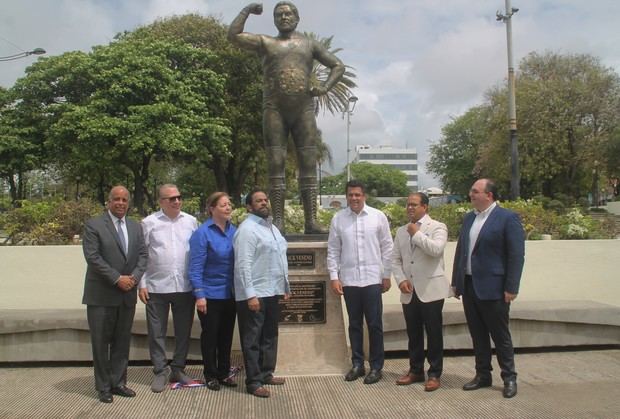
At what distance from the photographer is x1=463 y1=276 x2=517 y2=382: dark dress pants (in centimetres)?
444

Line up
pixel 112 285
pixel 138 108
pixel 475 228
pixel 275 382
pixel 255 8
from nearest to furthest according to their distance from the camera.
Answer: pixel 112 285, pixel 475 228, pixel 275 382, pixel 255 8, pixel 138 108

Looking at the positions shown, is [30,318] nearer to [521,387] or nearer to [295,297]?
[295,297]

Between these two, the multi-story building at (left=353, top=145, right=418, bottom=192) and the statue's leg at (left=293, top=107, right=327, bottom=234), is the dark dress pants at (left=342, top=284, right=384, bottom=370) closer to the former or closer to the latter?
the statue's leg at (left=293, top=107, right=327, bottom=234)

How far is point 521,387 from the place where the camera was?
4.66 metres

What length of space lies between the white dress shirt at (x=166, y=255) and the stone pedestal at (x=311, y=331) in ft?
3.41

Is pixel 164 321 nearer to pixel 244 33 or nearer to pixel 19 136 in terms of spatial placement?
pixel 244 33

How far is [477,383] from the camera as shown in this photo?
15.2 feet

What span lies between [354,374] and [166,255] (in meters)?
1.91

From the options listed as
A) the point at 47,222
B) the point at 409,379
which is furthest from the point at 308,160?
the point at 47,222

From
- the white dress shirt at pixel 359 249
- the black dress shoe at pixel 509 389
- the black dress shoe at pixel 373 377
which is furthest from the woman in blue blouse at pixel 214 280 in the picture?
the black dress shoe at pixel 509 389

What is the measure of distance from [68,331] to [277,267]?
2455 millimetres

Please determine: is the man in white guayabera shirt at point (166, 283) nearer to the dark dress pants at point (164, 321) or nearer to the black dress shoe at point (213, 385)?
the dark dress pants at point (164, 321)

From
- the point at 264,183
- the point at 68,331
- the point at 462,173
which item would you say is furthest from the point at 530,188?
the point at 68,331

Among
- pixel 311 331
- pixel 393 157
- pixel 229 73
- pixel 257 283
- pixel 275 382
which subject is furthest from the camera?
pixel 393 157
